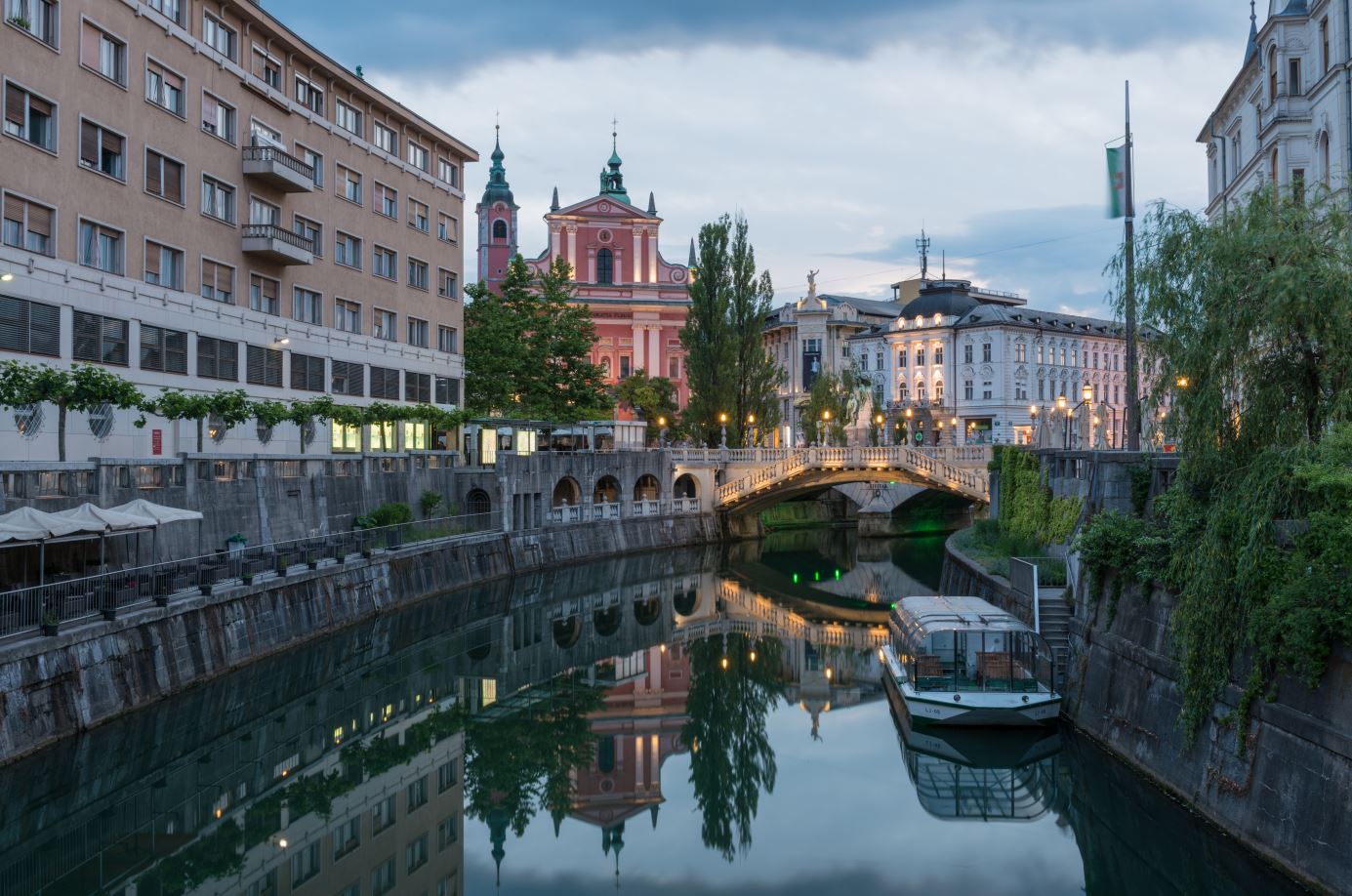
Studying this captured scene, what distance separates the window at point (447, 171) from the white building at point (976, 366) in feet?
170

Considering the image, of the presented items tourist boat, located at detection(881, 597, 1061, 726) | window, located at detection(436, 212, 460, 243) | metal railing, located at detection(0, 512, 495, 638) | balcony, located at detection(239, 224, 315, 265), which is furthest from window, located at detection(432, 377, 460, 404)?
tourist boat, located at detection(881, 597, 1061, 726)

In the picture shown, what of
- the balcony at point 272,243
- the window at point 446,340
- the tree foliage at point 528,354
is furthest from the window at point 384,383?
the tree foliage at point 528,354

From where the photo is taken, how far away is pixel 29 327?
35.7m

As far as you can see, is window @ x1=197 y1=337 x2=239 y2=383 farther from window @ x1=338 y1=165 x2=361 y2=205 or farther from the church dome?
the church dome

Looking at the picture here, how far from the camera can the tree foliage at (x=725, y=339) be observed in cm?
7881

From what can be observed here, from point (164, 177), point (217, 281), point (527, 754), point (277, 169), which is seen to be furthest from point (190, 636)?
point (277, 169)

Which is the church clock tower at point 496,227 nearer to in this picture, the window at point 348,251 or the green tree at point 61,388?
the window at point 348,251

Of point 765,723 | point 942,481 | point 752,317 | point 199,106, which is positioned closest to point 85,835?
point 765,723

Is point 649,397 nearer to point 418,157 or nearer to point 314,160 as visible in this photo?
point 418,157

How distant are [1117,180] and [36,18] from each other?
31752 mm

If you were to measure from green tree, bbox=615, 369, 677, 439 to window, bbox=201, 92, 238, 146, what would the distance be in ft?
173

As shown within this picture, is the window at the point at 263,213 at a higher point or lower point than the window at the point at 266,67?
lower

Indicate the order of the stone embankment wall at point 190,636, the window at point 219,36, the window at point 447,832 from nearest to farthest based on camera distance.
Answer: the window at point 447,832 < the stone embankment wall at point 190,636 < the window at point 219,36

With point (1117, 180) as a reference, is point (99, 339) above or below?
below
